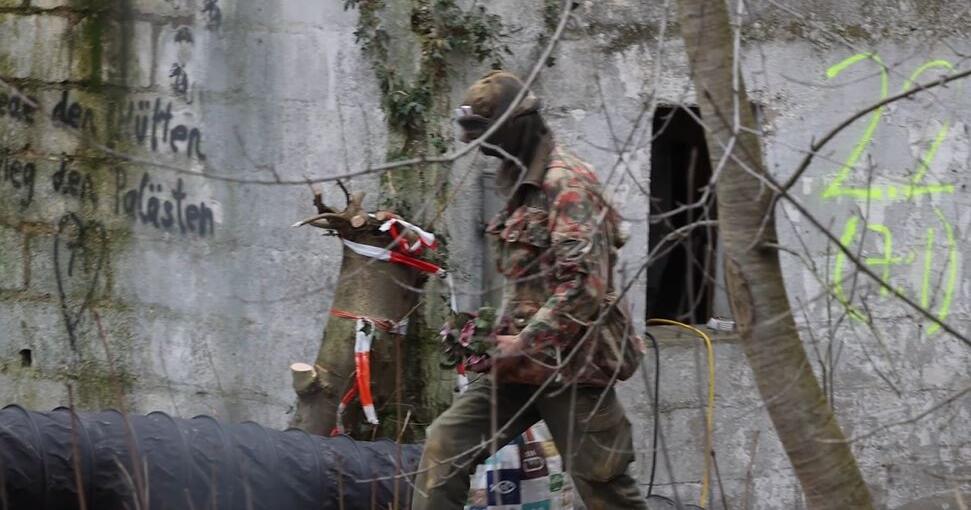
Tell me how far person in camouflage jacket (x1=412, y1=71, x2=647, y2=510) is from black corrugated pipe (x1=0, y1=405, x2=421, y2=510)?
284 millimetres

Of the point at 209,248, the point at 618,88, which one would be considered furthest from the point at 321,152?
the point at 618,88

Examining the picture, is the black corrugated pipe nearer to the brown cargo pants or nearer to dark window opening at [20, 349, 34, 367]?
the brown cargo pants

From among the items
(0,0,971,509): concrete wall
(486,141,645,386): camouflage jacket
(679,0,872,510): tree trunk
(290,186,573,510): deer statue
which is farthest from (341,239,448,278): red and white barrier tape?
(679,0,872,510): tree trunk

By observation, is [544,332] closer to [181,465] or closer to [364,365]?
[181,465]

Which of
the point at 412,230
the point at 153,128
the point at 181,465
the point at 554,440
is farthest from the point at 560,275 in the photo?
the point at 153,128

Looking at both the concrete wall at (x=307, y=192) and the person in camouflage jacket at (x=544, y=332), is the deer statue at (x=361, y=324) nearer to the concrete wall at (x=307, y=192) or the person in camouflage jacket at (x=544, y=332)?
the concrete wall at (x=307, y=192)

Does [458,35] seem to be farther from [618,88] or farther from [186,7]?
[186,7]

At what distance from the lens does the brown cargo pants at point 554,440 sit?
435 centimetres

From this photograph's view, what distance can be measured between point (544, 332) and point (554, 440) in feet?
1.49

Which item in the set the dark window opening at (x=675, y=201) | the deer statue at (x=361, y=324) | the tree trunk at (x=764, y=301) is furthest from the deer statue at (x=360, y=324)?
the tree trunk at (x=764, y=301)

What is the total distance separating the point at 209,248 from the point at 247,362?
0.55 metres

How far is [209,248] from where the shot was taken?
6199 millimetres

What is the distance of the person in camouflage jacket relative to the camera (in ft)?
13.8

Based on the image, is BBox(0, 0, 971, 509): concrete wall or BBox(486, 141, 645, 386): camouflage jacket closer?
BBox(486, 141, 645, 386): camouflage jacket
